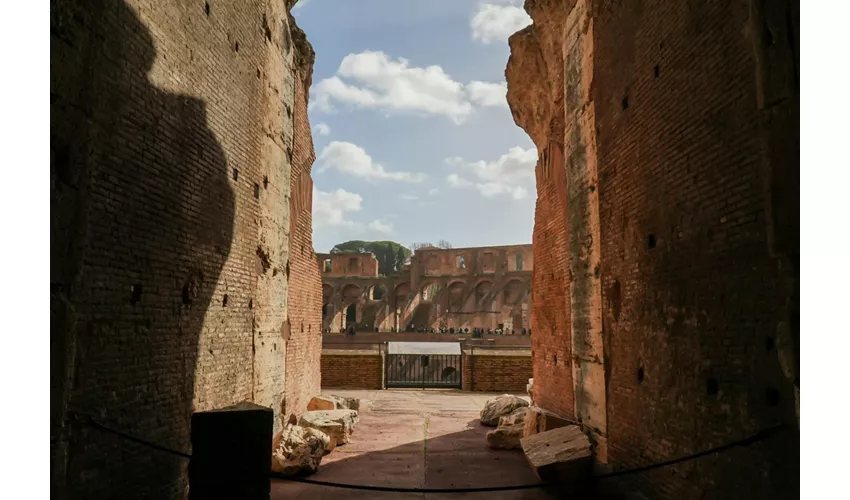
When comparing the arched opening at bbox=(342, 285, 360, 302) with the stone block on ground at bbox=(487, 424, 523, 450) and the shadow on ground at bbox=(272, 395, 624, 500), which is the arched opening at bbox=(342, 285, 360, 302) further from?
the stone block on ground at bbox=(487, 424, 523, 450)

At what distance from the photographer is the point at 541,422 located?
7.77 metres

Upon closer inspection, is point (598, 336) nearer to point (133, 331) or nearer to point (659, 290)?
point (659, 290)

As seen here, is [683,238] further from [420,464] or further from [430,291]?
[430,291]

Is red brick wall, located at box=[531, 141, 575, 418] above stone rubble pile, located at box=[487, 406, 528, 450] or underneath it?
above

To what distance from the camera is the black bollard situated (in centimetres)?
437

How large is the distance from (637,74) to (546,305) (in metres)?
4.37

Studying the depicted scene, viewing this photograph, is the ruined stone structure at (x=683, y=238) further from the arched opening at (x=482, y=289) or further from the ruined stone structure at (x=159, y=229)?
the arched opening at (x=482, y=289)

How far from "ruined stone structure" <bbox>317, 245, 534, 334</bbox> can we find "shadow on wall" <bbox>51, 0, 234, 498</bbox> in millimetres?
27838

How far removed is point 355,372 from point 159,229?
1026 cm

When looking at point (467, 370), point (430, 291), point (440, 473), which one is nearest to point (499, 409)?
point (440, 473)

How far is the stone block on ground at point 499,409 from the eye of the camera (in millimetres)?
10125

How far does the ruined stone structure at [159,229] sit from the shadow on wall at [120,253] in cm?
1

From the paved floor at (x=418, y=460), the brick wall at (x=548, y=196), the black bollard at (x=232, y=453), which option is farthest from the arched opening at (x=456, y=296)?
the black bollard at (x=232, y=453)

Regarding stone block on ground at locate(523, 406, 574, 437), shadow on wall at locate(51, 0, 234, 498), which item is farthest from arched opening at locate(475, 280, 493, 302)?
shadow on wall at locate(51, 0, 234, 498)
